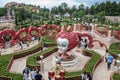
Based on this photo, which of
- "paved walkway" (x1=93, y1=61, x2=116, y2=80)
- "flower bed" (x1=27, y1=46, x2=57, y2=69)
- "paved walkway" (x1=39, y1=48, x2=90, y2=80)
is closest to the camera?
"paved walkway" (x1=93, y1=61, x2=116, y2=80)

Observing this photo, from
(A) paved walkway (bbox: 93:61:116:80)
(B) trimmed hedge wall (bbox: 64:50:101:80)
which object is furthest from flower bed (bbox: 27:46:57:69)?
(A) paved walkway (bbox: 93:61:116:80)

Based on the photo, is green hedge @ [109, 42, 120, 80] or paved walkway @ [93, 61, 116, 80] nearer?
green hedge @ [109, 42, 120, 80]

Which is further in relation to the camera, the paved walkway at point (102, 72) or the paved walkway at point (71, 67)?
the paved walkway at point (71, 67)

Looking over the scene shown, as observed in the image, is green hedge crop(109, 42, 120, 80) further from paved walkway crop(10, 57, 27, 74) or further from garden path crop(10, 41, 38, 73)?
garden path crop(10, 41, 38, 73)

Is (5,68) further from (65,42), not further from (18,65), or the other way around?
(65,42)

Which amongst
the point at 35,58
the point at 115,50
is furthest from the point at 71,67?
the point at 115,50

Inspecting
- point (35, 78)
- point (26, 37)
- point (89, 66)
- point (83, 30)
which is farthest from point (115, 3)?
point (35, 78)

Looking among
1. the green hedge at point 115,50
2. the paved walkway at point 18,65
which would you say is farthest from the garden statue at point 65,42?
the green hedge at point 115,50

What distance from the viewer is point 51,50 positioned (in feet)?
89.6

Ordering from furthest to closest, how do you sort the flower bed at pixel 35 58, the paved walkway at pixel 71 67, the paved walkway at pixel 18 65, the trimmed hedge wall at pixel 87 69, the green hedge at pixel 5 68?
the paved walkway at pixel 71 67
the paved walkway at pixel 18 65
the flower bed at pixel 35 58
the trimmed hedge wall at pixel 87 69
the green hedge at pixel 5 68

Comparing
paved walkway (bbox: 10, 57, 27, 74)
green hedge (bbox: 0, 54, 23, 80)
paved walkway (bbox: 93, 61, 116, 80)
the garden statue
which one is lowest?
paved walkway (bbox: 93, 61, 116, 80)

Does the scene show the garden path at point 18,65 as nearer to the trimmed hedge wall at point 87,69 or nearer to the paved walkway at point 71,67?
the paved walkway at point 71,67

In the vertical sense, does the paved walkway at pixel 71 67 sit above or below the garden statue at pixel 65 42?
below

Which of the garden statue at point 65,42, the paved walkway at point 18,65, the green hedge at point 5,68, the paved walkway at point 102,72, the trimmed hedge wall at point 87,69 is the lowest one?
the paved walkway at point 102,72
